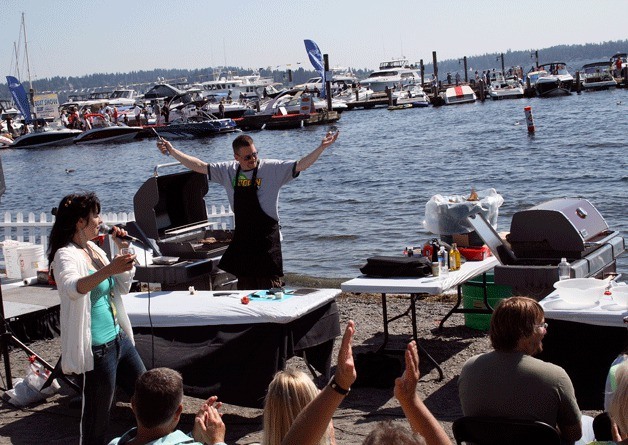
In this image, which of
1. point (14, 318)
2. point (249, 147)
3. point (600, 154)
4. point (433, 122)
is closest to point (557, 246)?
point (249, 147)

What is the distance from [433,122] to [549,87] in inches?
588

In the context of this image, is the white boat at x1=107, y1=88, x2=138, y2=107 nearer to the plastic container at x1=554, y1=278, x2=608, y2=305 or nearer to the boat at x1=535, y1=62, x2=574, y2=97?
the boat at x1=535, y1=62, x2=574, y2=97

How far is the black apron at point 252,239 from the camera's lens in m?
6.72

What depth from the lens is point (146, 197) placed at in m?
7.57

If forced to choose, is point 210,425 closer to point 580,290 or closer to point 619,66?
point 580,290

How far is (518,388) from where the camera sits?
394cm

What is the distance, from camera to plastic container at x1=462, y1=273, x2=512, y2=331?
7746mm

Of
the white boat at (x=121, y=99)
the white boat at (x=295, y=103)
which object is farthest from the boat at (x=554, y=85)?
the white boat at (x=121, y=99)

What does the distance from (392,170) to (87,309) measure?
95.7 ft

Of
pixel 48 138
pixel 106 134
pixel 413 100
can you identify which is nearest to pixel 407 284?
pixel 106 134

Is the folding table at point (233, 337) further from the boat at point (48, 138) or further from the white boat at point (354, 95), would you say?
the white boat at point (354, 95)

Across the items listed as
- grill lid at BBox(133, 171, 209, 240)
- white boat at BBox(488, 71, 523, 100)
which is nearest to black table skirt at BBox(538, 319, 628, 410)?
grill lid at BBox(133, 171, 209, 240)

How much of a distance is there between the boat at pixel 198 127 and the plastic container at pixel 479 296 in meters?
47.5

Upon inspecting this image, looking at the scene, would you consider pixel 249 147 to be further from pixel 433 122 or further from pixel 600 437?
pixel 433 122
